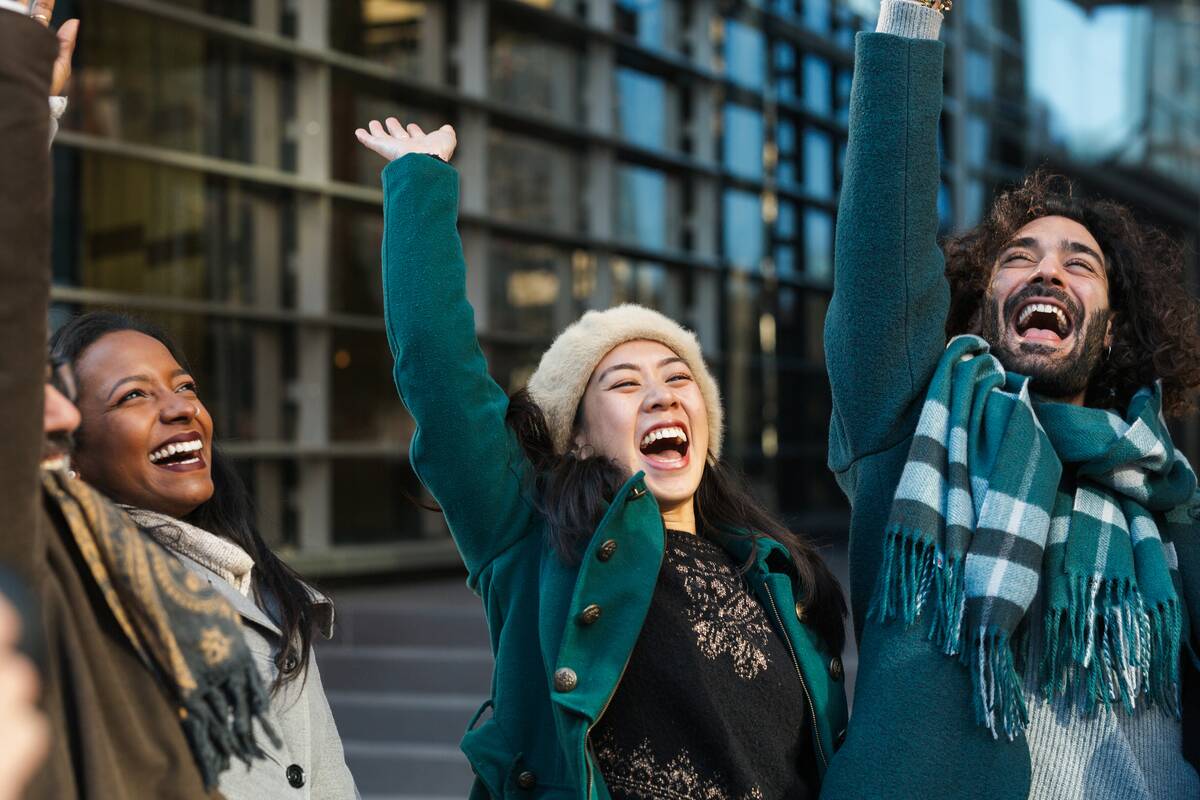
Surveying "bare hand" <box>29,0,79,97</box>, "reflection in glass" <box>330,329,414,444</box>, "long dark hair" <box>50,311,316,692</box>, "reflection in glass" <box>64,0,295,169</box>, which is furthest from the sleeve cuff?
"reflection in glass" <box>330,329,414,444</box>

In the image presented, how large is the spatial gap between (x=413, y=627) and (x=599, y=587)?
16.6 feet

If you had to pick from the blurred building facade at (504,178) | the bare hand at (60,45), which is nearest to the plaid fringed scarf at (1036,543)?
the bare hand at (60,45)

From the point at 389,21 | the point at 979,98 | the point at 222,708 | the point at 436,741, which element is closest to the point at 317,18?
the point at 389,21

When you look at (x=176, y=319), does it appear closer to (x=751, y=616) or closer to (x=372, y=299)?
(x=372, y=299)

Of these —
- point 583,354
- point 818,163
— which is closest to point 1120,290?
point 583,354

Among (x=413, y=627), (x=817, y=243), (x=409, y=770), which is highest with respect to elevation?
(x=817, y=243)

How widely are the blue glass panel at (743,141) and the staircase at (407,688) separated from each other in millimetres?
5403

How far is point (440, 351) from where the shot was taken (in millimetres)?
2062

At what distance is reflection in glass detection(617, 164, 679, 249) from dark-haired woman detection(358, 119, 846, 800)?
8244 millimetres

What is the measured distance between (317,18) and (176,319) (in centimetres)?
217

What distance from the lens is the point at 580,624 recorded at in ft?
6.72

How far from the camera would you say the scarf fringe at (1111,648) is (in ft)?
6.64

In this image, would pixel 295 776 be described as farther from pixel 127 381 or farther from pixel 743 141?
pixel 743 141

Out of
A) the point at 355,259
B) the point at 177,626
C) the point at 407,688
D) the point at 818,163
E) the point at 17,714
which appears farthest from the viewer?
the point at 818,163
